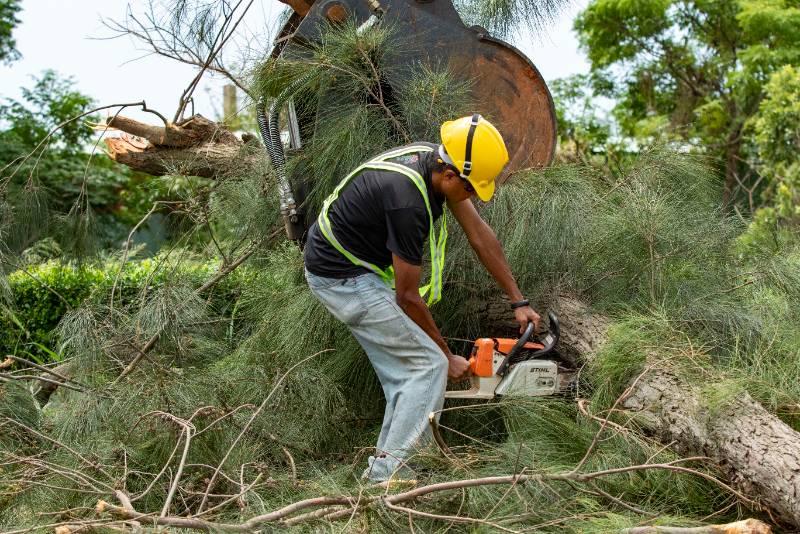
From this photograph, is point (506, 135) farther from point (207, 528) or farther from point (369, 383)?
point (207, 528)

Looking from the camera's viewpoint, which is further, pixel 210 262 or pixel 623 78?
pixel 623 78

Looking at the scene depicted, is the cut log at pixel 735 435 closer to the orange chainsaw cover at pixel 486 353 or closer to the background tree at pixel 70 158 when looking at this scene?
the orange chainsaw cover at pixel 486 353

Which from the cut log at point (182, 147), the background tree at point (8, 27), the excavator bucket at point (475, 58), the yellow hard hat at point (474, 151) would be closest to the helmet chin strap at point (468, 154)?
the yellow hard hat at point (474, 151)

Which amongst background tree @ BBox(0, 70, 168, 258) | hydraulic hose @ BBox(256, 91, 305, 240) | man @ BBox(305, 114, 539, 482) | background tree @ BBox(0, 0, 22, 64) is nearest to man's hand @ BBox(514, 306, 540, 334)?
man @ BBox(305, 114, 539, 482)

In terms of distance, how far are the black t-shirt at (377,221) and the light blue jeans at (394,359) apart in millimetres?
86

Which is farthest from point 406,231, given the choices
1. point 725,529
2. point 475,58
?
point 475,58

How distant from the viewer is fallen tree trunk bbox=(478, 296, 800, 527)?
2986mm

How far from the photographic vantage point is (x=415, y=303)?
3615 millimetres

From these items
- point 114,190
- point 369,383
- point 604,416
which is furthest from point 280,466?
point 114,190

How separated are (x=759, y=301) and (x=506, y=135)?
153cm

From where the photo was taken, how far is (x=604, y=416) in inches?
145

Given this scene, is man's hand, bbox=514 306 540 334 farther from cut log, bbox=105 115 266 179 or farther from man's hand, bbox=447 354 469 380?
cut log, bbox=105 115 266 179

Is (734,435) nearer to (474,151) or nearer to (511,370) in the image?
(511,370)

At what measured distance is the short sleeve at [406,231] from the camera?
351 cm
